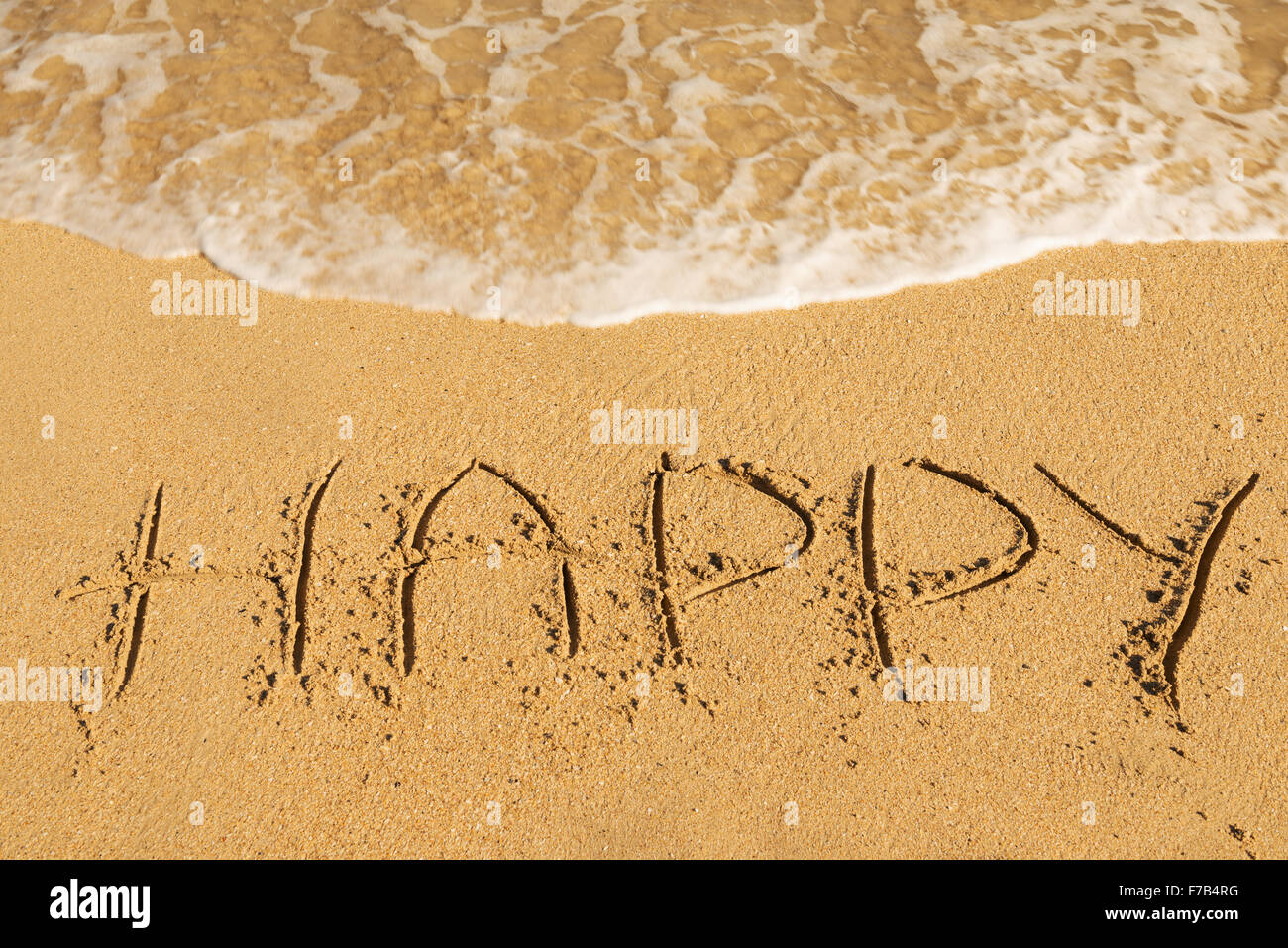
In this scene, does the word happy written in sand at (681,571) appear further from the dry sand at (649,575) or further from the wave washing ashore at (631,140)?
the wave washing ashore at (631,140)

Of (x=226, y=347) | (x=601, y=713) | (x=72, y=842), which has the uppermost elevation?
(x=226, y=347)

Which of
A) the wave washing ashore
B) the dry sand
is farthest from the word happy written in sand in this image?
the wave washing ashore

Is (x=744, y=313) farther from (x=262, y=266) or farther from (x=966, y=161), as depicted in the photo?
(x=262, y=266)

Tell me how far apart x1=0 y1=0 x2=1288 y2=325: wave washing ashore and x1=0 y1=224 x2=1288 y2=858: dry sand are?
0.23 m

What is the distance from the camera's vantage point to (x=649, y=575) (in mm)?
2291

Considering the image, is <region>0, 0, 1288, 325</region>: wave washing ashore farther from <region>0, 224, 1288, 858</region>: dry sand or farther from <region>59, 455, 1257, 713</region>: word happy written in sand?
<region>59, 455, 1257, 713</region>: word happy written in sand

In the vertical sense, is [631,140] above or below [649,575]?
above

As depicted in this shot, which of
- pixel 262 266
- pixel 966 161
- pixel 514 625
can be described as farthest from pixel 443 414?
pixel 966 161

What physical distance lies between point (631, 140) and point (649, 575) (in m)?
2.01

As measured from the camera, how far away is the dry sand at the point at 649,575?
79.4 inches

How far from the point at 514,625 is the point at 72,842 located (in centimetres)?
114

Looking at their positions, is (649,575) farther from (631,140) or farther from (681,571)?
(631,140)

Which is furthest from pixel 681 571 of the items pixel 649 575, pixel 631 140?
pixel 631 140

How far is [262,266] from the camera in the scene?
9.48 feet
